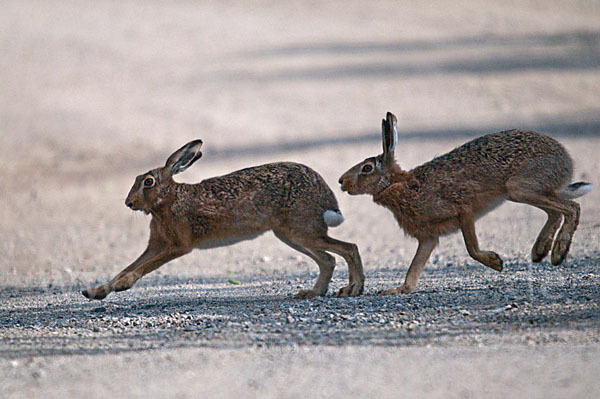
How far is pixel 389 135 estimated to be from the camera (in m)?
7.47

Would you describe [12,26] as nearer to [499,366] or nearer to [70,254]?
[70,254]

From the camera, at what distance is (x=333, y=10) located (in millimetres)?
27406

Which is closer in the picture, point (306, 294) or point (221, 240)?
point (306, 294)

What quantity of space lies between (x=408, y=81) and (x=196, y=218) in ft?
44.4

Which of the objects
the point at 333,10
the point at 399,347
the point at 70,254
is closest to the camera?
the point at 399,347

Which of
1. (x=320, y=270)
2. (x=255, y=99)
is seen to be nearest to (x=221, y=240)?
(x=320, y=270)

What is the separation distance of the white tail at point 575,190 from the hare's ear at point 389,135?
60.9 inches

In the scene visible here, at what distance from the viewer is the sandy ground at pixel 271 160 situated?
491 cm

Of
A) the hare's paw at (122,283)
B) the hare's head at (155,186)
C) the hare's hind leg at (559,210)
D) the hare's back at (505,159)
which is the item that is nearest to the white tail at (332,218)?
the hare's back at (505,159)

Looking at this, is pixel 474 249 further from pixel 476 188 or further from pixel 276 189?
pixel 276 189

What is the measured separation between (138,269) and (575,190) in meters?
3.85

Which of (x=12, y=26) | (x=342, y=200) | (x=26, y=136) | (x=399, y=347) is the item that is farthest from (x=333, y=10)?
(x=399, y=347)

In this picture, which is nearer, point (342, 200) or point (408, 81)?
point (342, 200)

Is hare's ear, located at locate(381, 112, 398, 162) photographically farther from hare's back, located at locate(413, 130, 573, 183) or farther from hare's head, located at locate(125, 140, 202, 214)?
hare's head, located at locate(125, 140, 202, 214)
